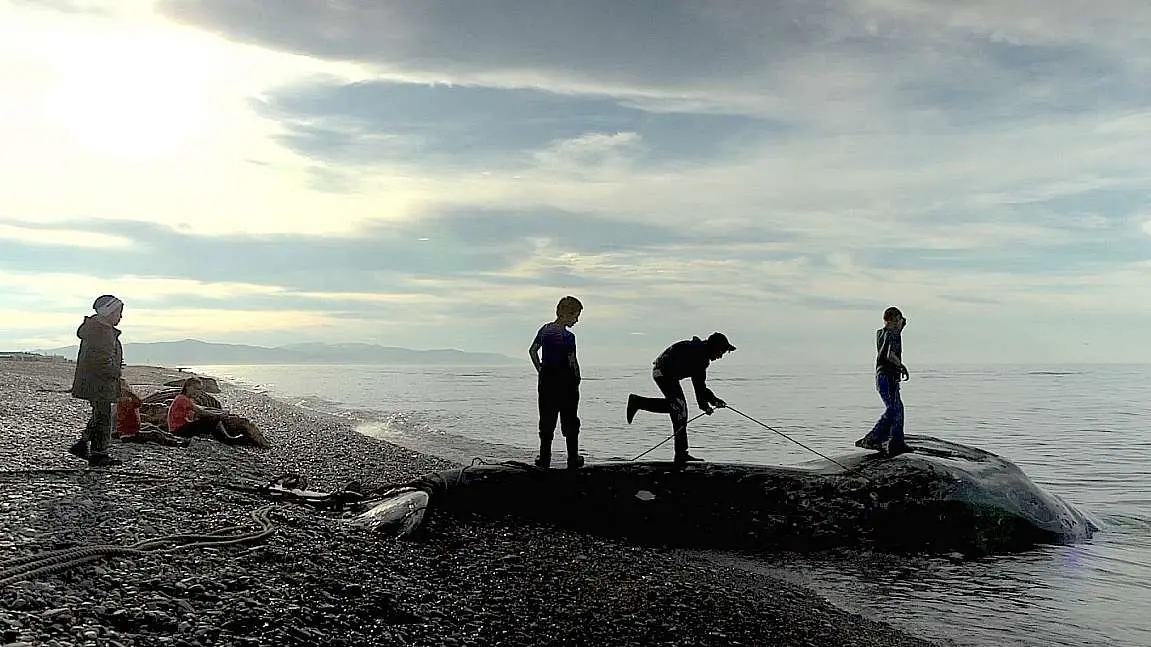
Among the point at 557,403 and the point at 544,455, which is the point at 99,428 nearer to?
the point at 544,455

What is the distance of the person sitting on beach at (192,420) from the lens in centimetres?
1641

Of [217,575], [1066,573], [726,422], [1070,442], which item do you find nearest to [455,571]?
[217,575]

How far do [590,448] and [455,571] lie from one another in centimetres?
1819

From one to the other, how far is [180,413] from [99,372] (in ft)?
18.5

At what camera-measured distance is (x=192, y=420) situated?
16.9m

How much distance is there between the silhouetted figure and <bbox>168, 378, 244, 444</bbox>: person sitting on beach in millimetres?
12939

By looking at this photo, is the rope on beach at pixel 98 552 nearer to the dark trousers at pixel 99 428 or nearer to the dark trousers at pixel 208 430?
the dark trousers at pixel 99 428

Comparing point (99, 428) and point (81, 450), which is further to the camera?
point (81, 450)

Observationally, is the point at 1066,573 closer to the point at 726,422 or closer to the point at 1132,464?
the point at 1132,464

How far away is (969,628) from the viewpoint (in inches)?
335

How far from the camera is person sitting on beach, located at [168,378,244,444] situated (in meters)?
16.4

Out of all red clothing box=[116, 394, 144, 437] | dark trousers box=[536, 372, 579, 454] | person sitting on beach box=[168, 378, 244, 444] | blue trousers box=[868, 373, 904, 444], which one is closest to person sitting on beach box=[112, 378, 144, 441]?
red clothing box=[116, 394, 144, 437]

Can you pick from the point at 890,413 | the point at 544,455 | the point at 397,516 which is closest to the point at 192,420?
the point at 544,455

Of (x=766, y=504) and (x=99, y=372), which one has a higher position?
(x=99, y=372)
